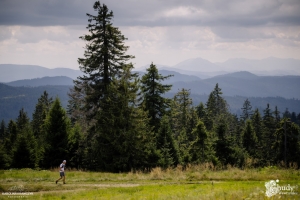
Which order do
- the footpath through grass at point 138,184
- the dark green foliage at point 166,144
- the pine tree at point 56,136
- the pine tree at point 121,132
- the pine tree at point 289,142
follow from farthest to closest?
the pine tree at point 289,142 → the pine tree at point 56,136 → the dark green foliage at point 166,144 → the pine tree at point 121,132 → the footpath through grass at point 138,184

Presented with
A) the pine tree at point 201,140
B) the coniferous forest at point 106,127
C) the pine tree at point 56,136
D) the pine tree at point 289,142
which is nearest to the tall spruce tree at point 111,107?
the coniferous forest at point 106,127

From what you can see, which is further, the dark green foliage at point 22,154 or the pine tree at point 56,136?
the dark green foliage at point 22,154

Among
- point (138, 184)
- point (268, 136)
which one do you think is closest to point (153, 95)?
point (138, 184)

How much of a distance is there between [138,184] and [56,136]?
1631 centimetres

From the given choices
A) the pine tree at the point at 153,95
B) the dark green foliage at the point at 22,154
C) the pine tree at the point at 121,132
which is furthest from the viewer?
the pine tree at the point at 153,95

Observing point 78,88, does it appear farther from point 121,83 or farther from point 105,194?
point 105,194

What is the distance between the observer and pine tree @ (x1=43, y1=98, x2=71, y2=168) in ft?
95.9

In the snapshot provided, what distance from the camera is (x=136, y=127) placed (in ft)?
86.9

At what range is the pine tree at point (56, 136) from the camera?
29234mm

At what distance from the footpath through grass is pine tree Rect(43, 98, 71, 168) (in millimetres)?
9176

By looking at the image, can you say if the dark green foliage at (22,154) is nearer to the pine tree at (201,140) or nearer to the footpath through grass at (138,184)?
the footpath through grass at (138,184)

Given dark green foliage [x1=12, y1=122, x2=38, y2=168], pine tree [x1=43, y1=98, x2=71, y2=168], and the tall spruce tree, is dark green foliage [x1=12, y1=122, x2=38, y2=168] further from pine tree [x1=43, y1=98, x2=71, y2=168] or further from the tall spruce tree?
the tall spruce tree

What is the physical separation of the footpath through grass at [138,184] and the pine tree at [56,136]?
9.18m

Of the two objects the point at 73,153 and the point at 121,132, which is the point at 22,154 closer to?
the point at 73,153
